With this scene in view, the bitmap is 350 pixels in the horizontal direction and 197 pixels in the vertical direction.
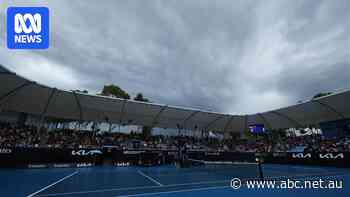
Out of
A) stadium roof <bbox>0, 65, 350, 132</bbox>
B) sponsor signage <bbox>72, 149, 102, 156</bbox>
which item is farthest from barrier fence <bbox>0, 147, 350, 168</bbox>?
stadium roof <bbox>0, 65, 350, 132</bbox>

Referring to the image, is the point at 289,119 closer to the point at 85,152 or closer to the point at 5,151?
the point at 85,152

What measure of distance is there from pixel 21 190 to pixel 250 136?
128ft

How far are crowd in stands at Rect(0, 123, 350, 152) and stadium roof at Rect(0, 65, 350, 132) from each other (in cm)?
223

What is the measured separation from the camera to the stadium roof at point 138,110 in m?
18.7

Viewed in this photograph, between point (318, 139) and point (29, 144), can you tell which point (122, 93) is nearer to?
point (29, 144)

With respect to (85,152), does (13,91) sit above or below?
above

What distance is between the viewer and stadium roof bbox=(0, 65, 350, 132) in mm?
18734

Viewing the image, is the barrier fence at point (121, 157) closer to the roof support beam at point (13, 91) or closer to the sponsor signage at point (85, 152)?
the sponsor signage at point (85, 152)

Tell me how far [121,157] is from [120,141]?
18.5ft

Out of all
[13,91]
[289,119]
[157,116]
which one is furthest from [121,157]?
[289,119]

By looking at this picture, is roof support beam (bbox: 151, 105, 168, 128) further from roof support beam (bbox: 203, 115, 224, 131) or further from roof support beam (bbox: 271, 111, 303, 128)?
roof support beam (bbox: 271, 111, 303, 128)

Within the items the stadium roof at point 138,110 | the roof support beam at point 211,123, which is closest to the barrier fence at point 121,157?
the stadium roof at point 138,110

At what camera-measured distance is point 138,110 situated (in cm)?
2519

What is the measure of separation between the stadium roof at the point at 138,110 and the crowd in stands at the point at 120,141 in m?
2.23
